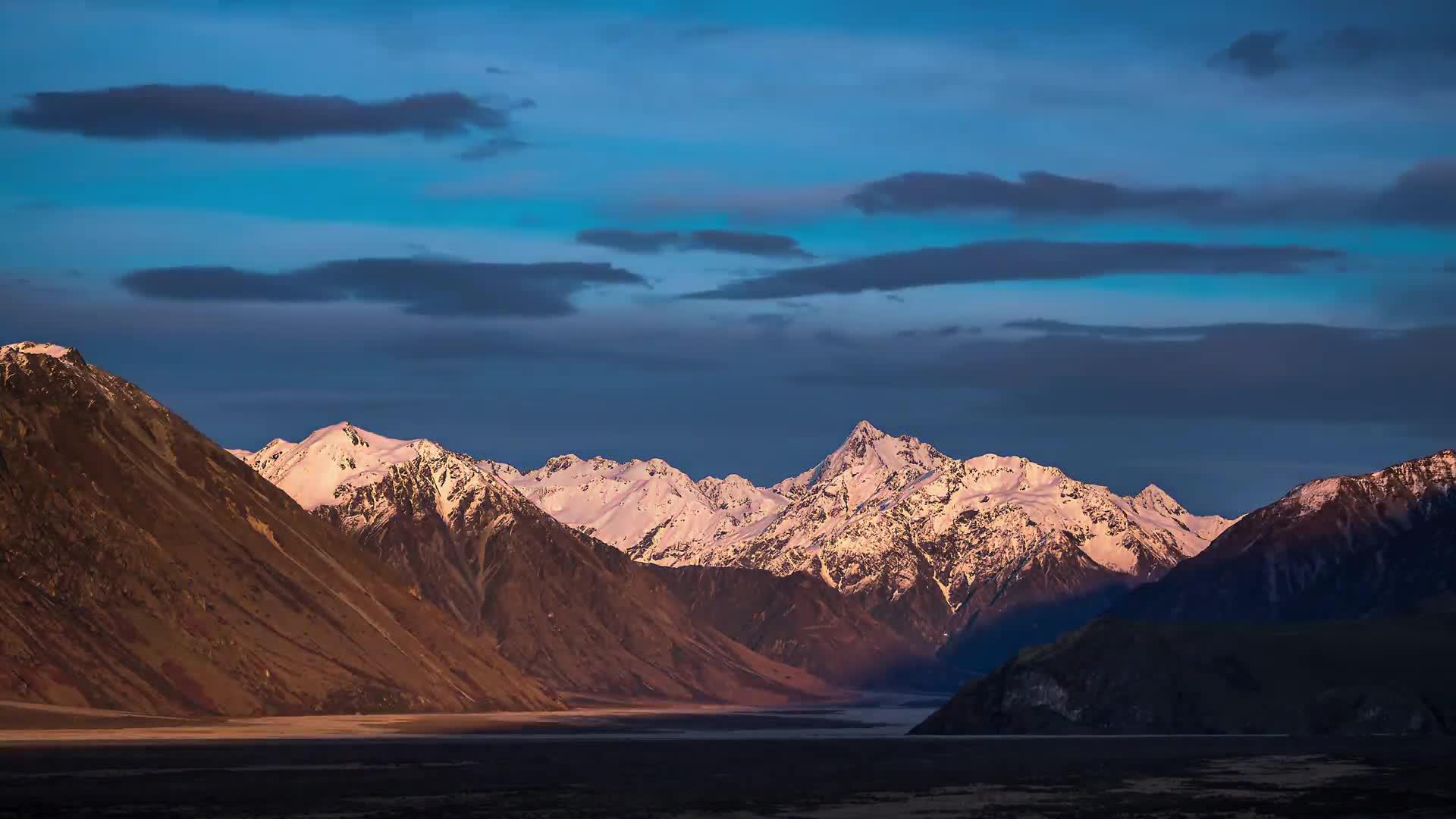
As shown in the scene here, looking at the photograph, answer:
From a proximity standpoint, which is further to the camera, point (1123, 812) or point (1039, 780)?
point (1039, 780)

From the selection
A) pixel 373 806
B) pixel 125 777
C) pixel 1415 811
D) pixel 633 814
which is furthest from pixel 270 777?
pixel 1415 811

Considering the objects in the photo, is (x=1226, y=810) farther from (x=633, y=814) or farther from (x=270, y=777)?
(x=270, y=777)

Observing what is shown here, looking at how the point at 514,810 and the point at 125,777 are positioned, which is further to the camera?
the point at 125,777

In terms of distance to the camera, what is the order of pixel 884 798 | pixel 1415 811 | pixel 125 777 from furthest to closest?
1. pixel 125 777
2. pixel 884 798
3. pixel 1415 811

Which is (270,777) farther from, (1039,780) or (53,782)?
(1039,780)

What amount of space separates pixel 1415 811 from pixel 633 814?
5554 cm

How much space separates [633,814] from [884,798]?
2705cm

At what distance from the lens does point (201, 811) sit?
15362 centimetres

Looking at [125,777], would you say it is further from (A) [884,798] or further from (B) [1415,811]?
(B) [1415,811]

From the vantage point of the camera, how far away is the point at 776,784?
193 metres

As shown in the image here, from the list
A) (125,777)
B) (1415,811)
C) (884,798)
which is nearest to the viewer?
(1415,811)

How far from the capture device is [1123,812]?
15512cm

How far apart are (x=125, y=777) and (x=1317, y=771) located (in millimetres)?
107828

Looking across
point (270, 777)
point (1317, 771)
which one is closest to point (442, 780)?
point (270, 777)
